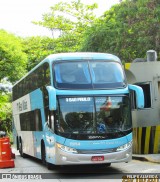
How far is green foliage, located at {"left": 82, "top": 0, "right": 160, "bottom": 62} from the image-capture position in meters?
21.5

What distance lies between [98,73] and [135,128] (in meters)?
6.80

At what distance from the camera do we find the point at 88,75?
1316 centimetres

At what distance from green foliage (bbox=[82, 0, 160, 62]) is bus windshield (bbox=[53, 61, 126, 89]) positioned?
25.3 ft

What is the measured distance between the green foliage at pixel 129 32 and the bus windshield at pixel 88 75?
25.3ft

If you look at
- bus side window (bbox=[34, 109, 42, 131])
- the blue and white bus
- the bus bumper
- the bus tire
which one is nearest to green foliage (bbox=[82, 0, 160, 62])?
bus side window (bbox=[34, 109, 42, 131])

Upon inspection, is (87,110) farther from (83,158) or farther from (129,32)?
(129,32)

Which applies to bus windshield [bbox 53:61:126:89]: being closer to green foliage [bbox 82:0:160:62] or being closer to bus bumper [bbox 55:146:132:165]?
bus bumper [bbox 55:146:132:165]

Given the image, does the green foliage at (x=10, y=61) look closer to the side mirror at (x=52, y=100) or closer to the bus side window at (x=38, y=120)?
the bus side window at (x=38, y=120)

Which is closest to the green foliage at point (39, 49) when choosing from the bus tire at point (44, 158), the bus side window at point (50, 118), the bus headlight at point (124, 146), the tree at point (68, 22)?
the tree at point (68, 22)

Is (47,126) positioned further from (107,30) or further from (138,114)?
(107,30)

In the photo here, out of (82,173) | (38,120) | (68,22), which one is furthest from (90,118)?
(68,22)

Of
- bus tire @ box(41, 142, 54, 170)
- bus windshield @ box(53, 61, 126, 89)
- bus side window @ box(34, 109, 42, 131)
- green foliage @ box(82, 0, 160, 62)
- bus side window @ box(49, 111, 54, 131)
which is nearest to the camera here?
bus windshield @ box(53, 61, 126, 89)

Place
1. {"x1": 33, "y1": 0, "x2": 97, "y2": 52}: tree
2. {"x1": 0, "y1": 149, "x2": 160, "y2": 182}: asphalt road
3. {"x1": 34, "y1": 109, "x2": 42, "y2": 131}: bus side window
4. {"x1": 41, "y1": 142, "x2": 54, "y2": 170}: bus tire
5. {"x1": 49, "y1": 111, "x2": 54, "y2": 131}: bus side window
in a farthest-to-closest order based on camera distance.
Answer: {"x1": 33, "y1": 0, "x2": 97, "y2": 52}: tree, {"x1": 34, "y1": 109, "x2": 42, "y2": 131}: bus side window, {"x1": 41, "y1": 142, "x2": 54, "y2": 170}: bus tire, {"x1": 49, "y1": 111, "x2": 54, "y2": 131}: bus side window, {"x1": 0, "y1": 149, "x2": 160, "y2": 182}: asphalt road

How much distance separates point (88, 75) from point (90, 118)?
4.38 feet
